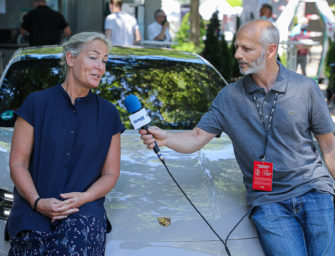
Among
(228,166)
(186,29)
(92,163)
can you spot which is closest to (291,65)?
(186,29)

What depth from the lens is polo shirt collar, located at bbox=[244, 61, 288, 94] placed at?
10.6 ft

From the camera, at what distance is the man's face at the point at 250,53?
323cm

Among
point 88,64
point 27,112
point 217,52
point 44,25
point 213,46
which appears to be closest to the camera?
point 27,112

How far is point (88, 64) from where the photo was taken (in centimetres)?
304

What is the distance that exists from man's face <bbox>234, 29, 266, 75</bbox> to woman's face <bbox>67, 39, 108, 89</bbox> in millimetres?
783

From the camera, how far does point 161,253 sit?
2.85m


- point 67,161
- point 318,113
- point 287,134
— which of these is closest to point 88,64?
point 67,161

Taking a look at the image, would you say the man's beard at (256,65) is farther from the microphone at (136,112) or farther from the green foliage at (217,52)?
the green foliage at (217,52)

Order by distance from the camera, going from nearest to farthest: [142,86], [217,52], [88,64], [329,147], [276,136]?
[88,64] → [276,136] → [329,147] → [142,86] → [217,52]

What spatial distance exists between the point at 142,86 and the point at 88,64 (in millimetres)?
1544

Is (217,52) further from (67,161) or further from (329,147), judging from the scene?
(67,161)

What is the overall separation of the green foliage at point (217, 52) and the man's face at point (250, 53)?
10.3m

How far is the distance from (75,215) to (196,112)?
194 cm

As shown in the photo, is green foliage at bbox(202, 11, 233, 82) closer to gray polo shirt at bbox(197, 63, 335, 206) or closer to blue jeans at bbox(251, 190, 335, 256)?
gray polo shirt at bbox(197, 63, 335, 206)
